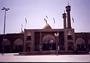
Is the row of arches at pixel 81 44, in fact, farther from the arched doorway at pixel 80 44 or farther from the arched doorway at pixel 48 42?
the arched doorway at pixel 48 42

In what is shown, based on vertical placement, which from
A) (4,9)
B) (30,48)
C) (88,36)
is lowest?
(30,48)

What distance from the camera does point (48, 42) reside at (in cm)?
4444

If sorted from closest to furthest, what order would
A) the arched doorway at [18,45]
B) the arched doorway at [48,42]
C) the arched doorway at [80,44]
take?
the arched doorway at [80,44]
the arched doorway at [48,42]
the arched doorway at [18,45]

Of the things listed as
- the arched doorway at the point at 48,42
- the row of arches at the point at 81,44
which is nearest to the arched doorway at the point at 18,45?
the arched doorway at the point at 48,42

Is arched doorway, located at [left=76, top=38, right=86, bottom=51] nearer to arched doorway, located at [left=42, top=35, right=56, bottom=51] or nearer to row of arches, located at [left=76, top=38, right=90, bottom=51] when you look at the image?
row of arches, located at [left=76, top=38, right=90, bottom=51]

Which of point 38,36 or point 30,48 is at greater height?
point 38,36

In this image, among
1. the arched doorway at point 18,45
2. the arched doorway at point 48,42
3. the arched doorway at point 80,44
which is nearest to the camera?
the arched doorway at point 80,44

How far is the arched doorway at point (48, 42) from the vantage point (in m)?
44.2

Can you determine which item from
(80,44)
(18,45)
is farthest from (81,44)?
(18,45)

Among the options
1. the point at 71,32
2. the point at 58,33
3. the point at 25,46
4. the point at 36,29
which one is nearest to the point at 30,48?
the point at 25,46

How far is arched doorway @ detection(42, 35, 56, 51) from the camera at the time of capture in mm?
44250

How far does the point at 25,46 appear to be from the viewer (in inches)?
1689

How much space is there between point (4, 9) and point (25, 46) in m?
10.5

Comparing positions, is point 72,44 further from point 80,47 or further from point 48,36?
point 48,36
